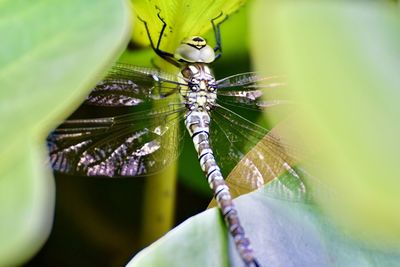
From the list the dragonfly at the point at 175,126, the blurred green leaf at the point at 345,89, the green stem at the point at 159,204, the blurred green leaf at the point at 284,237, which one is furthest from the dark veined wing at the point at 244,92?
the blurred green leaf at the point at 345,89

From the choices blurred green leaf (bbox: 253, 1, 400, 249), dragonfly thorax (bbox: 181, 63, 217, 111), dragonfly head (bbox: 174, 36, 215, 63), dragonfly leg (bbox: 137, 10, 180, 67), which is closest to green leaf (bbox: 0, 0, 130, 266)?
blurred green leaf (bbox: 253, 1, 400, 249)

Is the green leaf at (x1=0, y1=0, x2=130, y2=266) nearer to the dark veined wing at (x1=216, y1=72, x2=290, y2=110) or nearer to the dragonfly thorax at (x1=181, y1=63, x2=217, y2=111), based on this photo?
the dark veined wing at (x1=216, y1=72, x2=290, y2=110)

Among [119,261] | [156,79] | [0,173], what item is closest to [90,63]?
[0,173]

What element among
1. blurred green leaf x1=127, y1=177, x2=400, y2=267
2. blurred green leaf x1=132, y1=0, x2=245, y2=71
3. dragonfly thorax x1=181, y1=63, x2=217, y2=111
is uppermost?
dragonfly thorax x1=181, y1=63, x2=217, y2=111

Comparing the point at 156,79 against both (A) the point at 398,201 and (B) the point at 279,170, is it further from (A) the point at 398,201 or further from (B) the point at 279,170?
(A) the point at 398,201

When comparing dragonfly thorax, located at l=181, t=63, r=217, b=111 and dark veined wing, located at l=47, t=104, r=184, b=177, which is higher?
dragonfly thorax, located at l=181, t=63, r=217, b=111

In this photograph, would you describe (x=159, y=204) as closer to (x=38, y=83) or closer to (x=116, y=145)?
(x=116, y=145)

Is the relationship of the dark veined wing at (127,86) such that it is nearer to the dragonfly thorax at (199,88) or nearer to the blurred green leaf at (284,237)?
the dragonfly thorax at (199,88)
